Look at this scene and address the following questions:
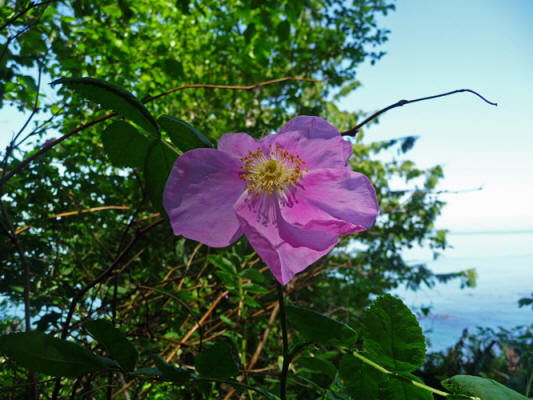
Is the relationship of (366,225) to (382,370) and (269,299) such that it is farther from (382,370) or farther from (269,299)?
(269,299)

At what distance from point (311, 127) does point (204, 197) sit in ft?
0.46

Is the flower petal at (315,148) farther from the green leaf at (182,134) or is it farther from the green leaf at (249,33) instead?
the green leaf at (249,33)

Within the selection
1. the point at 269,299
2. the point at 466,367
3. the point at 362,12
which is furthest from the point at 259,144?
the point at 362,12

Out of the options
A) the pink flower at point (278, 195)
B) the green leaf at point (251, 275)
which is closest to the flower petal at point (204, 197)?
the pink flower at point (278, 195)

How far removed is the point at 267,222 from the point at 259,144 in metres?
0.09

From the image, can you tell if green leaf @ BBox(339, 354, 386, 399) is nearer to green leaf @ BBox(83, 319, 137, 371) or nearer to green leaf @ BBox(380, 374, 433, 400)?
green leaf @ BBox(380, 374, 433, 400)

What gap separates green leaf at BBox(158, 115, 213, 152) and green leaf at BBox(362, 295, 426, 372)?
0.23 m

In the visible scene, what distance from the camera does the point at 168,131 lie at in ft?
1.15

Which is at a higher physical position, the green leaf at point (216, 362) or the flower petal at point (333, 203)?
the flower petal at point (333, 203)

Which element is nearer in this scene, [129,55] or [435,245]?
[129,55]

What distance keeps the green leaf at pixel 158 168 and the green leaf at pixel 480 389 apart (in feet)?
1.02

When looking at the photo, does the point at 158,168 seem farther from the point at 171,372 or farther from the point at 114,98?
the point at 171,372

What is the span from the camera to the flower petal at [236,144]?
1.20ft

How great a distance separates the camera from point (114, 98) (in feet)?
1.05
